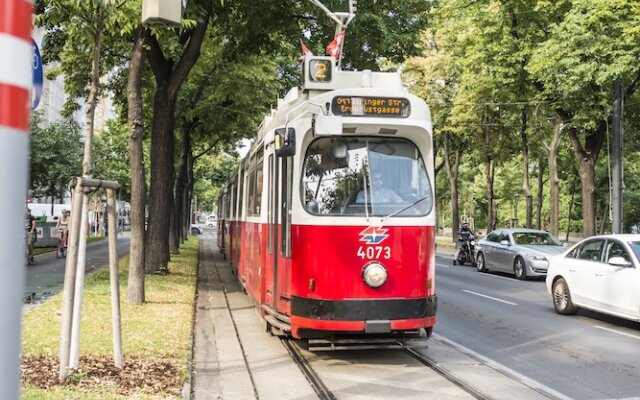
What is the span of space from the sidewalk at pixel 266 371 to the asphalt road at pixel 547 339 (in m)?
0.45

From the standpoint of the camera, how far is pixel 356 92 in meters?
7.72

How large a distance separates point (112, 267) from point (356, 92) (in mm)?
3488

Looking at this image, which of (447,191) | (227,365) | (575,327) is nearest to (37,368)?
(227,365)

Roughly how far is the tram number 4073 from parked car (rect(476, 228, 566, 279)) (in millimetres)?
12068

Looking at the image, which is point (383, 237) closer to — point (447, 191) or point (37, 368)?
point (37, 368)

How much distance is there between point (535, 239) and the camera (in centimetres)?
1975

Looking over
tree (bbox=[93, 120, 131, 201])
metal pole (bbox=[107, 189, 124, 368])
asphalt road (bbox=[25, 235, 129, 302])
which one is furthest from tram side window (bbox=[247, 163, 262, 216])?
tree (bbox=[93, 120, 131, 201])

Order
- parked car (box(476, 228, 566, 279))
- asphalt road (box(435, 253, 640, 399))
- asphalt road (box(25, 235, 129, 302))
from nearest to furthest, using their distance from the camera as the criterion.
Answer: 1. asphalt road (box(435, 253, 640, 399))
2. asphalt road (box(25, 235, 129, 302))
3. parked car (box(476, 228, 566, 279))

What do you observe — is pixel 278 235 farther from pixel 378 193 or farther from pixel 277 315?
pixel 378 193

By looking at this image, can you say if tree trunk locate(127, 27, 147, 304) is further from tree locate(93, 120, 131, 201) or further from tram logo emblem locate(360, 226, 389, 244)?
tree locate(93, 120, 131, 201)

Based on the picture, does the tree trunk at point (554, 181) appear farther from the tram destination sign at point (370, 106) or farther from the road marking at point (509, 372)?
the tram destination sign at point (370, 106)

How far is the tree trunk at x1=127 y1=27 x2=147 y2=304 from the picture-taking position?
11023 mm

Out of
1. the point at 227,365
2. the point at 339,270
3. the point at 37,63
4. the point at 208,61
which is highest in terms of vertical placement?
the point at 208,61

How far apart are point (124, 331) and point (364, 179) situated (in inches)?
152
